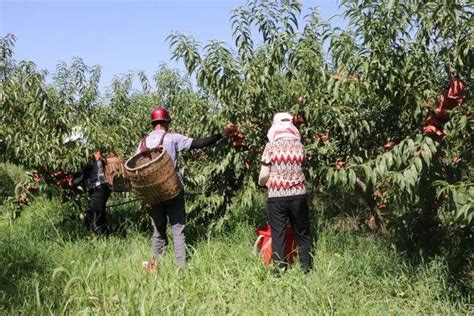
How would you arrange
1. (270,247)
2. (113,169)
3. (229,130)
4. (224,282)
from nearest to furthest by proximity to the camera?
(224,282) < (270,247) < (229,130) < (113,169)

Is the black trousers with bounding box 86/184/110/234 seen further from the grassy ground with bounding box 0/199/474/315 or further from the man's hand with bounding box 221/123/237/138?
the man's hand with bounding box 221/123/237/138

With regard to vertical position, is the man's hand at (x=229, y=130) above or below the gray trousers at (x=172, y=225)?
above

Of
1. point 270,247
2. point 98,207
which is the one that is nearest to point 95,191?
point 98,207

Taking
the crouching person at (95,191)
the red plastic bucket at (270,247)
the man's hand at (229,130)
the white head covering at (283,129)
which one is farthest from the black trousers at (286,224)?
the crouching person at (95,191)

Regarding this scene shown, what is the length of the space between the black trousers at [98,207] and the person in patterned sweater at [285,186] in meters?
2.27

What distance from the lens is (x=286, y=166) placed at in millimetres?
4035

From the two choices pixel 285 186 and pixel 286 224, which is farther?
pixel 286 224

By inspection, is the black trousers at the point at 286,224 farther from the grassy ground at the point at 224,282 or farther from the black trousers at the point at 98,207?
the black trousers at the point at 98,207

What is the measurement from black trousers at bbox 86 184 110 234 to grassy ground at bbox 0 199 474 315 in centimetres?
48

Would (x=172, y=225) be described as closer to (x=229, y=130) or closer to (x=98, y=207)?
(x=229, y=130)

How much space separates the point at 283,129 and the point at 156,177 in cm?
111

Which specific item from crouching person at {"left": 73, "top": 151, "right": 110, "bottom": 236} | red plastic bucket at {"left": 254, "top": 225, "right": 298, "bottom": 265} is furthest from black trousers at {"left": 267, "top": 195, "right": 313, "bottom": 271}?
crouching person at {"left": 73, "top": 151, "right": 110, "bottom": 236}

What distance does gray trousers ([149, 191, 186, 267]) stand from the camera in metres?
4.36

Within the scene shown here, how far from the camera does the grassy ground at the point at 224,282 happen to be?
10.6 feet
